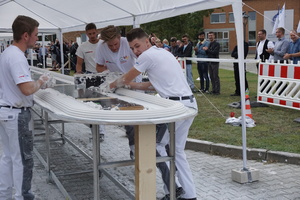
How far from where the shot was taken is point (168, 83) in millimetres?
4078

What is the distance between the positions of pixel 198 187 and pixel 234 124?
3.22 meters

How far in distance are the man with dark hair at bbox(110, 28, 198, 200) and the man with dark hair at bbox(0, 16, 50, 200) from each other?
994 millimetres

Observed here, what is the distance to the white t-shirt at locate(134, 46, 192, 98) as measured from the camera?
4.02 metres

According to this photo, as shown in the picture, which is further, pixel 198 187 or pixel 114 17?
pixel 114 17

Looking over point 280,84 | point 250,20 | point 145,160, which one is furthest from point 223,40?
point 145,160

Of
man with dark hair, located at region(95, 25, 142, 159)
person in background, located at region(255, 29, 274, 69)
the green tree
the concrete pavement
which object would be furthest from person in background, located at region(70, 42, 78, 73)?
man with dark hair, located at region(95, 25, 142, 159)

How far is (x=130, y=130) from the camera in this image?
17.9 ft

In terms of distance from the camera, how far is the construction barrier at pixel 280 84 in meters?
9.28

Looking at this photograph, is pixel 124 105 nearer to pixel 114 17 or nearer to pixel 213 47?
pixel 114 17

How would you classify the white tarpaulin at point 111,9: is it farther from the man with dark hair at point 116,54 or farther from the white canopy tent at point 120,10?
the man with dark hair at point 116,54

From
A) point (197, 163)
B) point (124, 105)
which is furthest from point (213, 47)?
point (124, 105)

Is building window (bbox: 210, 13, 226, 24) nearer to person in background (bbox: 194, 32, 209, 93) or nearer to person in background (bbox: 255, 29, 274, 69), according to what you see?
person in background (bbox: 194, 32, 209, 93)

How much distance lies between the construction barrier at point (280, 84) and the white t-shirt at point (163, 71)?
19.1 feet

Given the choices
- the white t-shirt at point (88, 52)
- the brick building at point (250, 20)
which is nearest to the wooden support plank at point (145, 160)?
the white t-shirt at point (88, 52)
